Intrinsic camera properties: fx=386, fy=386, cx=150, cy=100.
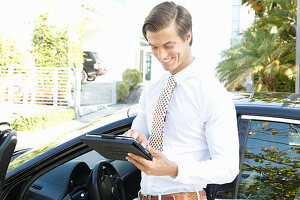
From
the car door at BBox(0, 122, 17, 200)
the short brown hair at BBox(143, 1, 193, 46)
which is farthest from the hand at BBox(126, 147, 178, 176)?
the car door at BBox(0, 122, 17, 200)

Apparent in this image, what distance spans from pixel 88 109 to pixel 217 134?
45.2 ft

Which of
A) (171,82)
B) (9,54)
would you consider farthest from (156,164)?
(9,54)

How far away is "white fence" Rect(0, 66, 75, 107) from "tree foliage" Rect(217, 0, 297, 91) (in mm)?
5659

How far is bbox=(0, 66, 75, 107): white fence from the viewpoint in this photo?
13.4 m

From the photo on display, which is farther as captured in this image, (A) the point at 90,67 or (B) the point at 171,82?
(A) the point at 90,67

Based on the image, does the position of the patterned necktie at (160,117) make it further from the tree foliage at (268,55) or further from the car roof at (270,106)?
the tree foliage at (268,55)

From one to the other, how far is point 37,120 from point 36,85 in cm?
283

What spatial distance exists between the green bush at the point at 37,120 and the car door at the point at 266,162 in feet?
31.6

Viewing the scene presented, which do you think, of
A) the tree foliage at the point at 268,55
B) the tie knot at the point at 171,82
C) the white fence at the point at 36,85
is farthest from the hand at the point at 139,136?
the white fence at the point at 36,85

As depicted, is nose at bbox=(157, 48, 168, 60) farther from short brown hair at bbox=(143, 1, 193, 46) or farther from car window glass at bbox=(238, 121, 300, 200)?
car window glass at bbox=(238, 121, 300, 200)

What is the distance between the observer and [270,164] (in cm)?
203

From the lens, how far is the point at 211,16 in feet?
68.5

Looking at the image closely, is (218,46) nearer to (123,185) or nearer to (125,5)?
(125,5)

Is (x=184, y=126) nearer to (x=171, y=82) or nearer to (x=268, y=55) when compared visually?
(x=171, y=82)
